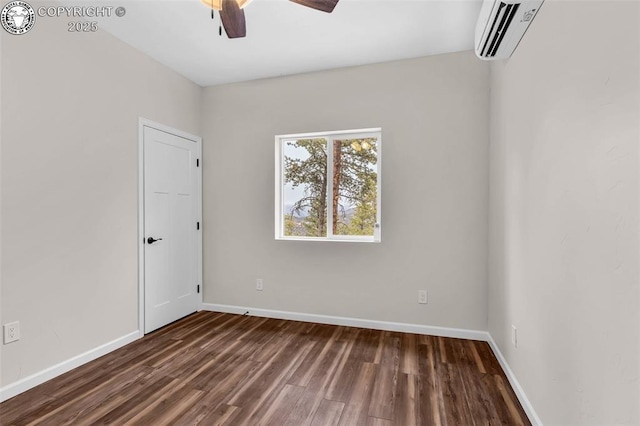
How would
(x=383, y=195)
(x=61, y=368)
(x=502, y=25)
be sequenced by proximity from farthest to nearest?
(x=383, y=195), (x=61, y=368), (x=502, y=25)

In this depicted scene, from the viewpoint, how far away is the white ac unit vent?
1.71 meters

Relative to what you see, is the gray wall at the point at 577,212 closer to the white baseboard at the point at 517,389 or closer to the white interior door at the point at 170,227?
the white baseboard at the point at 517,389

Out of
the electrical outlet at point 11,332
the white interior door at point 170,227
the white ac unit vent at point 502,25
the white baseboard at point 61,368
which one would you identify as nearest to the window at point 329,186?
the white interior door at point 170,227

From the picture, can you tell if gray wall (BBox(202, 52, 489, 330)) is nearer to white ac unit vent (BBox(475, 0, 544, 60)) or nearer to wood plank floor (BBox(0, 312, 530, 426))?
wood plank floor (BBox(0, 312, 530, 426))

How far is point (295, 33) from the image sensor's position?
2.64m

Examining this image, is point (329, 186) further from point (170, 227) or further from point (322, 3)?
point (322, 3)

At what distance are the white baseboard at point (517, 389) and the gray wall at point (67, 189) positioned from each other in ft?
10.2

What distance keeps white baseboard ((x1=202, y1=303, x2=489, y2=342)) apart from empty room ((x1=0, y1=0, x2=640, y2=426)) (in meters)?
0.02

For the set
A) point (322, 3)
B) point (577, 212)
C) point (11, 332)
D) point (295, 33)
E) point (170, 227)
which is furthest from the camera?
point (170, 227)

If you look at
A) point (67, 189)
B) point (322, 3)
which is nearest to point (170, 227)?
point (67, 189)

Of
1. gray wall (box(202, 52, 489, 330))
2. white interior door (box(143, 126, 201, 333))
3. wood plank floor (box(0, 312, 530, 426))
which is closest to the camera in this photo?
wood plank floor (box(0, 312, 530, 426))

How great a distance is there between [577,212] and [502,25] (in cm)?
129

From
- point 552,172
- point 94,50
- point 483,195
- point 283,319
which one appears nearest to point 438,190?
point 483,195

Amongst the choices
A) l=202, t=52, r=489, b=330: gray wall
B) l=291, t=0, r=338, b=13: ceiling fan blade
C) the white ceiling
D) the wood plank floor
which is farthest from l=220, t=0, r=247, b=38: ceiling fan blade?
the wood plank floor
